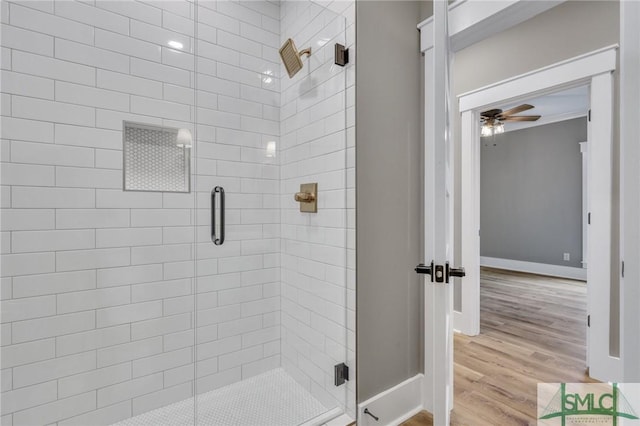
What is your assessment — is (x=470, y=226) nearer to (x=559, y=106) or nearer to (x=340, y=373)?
(x=340, y=373)

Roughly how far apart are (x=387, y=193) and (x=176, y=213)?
120 cm

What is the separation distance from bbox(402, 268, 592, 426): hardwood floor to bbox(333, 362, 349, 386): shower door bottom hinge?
39 cm

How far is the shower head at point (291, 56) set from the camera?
1.77 m

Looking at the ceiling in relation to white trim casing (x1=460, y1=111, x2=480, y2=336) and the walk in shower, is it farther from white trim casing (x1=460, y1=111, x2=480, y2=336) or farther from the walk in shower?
the walk in shower

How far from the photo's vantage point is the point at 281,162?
2041 mm

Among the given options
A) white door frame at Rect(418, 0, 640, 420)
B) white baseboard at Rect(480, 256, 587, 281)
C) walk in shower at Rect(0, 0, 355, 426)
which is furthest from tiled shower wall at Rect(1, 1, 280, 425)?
white baseboard at Rect(480, 256, 587, 281)

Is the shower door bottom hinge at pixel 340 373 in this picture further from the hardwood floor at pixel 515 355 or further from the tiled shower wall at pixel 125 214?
the tiled shower wall at pixel 125 214

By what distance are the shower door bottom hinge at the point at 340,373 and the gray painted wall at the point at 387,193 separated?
0.11 m

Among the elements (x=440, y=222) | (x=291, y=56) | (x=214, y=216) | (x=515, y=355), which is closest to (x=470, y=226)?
(x=515, y=355)

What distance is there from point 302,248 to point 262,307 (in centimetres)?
52

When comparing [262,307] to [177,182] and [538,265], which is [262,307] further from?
[538,265]

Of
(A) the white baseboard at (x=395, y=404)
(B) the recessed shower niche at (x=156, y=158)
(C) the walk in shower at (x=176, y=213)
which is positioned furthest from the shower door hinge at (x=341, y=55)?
(A) the white baseboard at (x=395, y=404)

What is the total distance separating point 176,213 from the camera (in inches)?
70.8

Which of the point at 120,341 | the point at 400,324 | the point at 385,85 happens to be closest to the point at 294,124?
the point at 385,85
